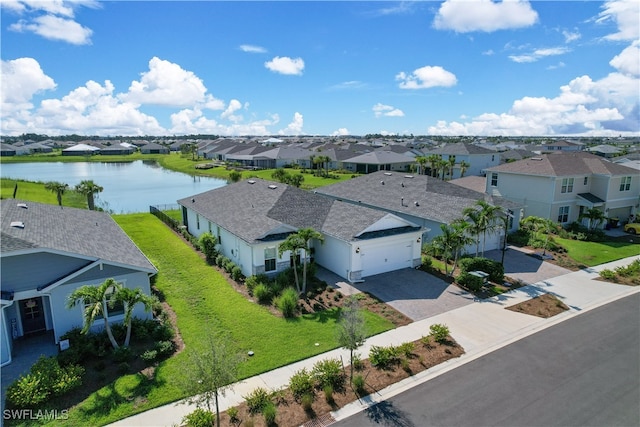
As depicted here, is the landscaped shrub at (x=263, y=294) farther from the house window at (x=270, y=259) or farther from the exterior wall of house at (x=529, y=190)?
the exterior wall of house at (x=529, y=190)

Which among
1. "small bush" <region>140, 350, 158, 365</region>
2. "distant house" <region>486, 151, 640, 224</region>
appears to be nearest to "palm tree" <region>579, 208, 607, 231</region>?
"distant house" <region>486, 151, 640, 224</region>

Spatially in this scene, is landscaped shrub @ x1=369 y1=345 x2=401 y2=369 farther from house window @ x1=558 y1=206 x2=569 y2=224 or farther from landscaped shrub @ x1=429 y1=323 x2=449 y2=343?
house window @ x1=558 y1=206 x2=569 y2=224

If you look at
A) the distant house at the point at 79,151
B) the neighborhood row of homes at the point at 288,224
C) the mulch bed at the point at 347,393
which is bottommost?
the mulch bed at the point at 347,393

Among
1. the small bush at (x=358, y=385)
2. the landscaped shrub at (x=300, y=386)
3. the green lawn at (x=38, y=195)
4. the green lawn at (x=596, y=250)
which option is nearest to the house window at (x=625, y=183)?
the green lawn at (x=596, y=250)

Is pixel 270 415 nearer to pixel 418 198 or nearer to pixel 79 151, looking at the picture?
pixel 418 198

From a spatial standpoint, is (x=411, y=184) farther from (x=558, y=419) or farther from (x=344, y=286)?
(x=558, y=419)

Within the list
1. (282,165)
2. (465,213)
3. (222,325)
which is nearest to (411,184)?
(465,213)

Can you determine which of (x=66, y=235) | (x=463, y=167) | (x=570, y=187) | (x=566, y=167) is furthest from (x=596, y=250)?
(x=463, y=167)
